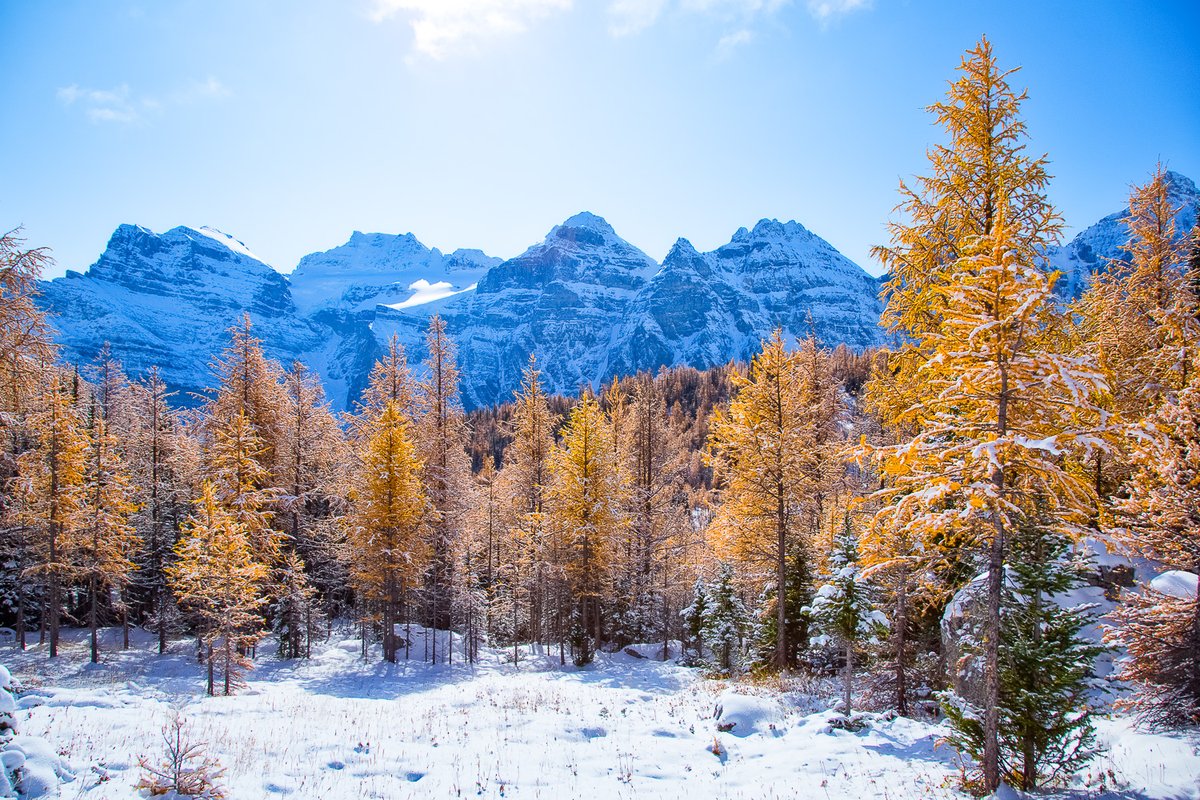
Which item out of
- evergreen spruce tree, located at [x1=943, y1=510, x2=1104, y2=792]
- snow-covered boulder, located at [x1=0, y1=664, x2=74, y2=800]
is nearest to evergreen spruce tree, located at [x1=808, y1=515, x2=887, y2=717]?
evergreen spruce tree, located at [x1=943, y1=510, x2=1104, y2=792]

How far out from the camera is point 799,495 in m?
18.1

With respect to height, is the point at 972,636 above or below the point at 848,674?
above

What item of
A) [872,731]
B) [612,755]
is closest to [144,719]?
[612,755]

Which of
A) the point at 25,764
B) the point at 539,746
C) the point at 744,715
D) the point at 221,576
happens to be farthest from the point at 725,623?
the point at 25,764

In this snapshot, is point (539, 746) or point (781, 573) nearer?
point (539, 746)

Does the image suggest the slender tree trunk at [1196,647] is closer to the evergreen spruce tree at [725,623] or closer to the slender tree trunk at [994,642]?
the slender tree trunk at [994,642]

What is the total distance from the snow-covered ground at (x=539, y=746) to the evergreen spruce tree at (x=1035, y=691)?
541 millimetres

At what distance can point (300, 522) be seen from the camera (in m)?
27.2

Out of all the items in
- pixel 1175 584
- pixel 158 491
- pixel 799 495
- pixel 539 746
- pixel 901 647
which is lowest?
pixel 539 746

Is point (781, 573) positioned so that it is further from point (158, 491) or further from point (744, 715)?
point (158, 491)

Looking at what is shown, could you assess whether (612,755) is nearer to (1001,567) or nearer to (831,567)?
(831,567)

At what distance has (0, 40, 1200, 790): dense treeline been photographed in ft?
25.8

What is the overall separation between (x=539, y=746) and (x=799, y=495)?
1086 cm

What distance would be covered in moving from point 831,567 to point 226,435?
2290 centimetres
